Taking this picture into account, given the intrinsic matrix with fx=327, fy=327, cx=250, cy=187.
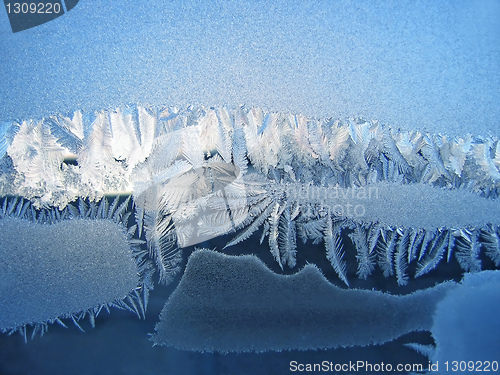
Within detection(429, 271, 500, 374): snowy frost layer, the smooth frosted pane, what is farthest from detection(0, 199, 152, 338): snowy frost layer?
detection(429, 271, 500, 374): snowy frost layer

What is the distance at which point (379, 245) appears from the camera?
22.6 inches

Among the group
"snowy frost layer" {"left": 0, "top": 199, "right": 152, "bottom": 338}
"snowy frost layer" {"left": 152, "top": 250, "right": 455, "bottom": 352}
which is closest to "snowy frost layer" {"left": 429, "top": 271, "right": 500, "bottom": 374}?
"snowy frost layer" {"left": 152, "top": 250, "right": 455, "bottom": 352}

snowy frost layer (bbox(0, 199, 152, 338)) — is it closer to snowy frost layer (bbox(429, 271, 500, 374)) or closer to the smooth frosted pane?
the smooth frosted pane

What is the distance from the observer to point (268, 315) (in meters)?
0.56

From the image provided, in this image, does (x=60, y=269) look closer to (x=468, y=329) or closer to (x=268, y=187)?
(x=268, y=187)

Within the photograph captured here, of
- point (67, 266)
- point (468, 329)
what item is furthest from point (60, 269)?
point (468, 329)

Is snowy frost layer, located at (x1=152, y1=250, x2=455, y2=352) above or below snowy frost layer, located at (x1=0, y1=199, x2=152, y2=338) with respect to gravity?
below

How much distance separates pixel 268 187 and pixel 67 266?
37cm

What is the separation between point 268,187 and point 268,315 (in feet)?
0.72

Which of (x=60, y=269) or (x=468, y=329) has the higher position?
(x=60, y=269)

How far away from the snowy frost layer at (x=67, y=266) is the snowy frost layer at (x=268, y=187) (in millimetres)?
35

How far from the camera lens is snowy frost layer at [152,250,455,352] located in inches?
22.1

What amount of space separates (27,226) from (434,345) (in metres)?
0.73

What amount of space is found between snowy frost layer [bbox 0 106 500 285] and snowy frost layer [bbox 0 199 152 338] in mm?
35
